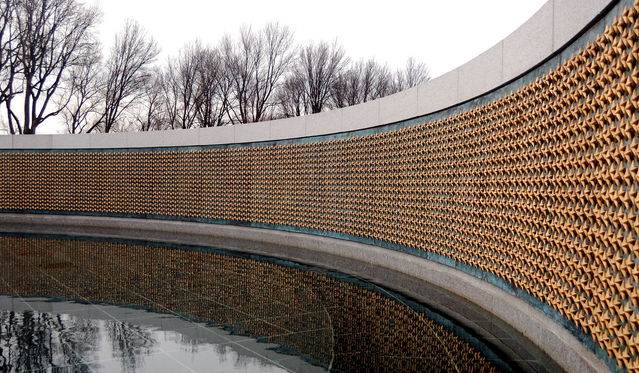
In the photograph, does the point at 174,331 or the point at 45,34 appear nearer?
the point at 174,331

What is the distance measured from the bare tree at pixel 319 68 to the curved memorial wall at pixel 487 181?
23923 millimetres

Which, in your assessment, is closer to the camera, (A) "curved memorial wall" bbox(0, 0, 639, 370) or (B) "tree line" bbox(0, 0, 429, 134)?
(A) "curved memorial wall" bbox(0, 0, 639, 370)

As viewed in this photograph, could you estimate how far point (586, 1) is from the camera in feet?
14.7

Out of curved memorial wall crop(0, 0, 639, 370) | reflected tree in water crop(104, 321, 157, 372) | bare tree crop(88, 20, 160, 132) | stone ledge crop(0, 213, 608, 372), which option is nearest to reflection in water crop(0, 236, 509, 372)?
reflected tree in water crop(104, 321, 157, 372)

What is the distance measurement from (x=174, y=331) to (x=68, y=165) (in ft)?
50.9

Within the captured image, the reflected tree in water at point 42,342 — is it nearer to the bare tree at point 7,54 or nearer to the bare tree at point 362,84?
the bare tree at point 7,54

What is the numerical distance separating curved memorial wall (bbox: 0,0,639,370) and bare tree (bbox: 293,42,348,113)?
942 inches

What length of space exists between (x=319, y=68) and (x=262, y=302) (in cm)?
3460

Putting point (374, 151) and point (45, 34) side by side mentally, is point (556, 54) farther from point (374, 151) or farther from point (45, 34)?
point (45, 34)

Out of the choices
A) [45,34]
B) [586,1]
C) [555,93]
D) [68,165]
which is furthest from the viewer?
[45,34]

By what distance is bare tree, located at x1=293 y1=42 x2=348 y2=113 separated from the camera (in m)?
39.7

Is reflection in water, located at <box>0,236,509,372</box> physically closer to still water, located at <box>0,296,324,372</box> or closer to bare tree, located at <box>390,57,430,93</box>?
still water, located at <box>0,296,324,372</box>

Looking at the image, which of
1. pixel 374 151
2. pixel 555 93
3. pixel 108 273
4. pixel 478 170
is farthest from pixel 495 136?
pixel 108 273

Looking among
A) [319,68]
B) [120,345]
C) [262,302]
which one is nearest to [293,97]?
[319,68]
